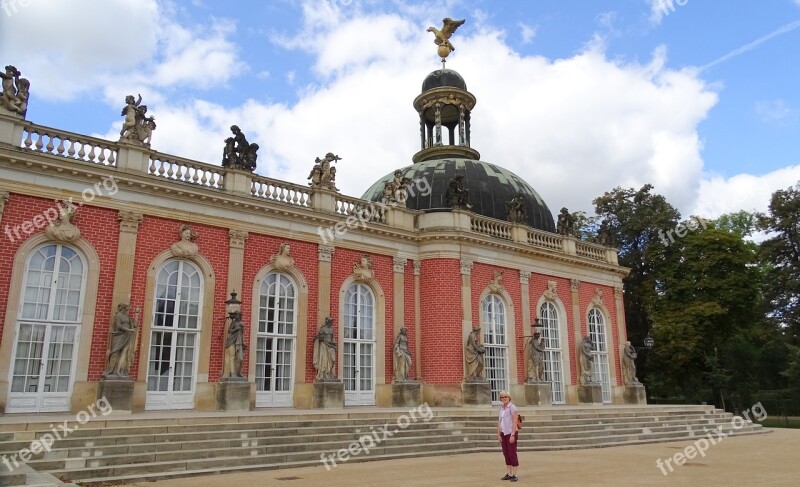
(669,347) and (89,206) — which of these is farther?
(669,347)

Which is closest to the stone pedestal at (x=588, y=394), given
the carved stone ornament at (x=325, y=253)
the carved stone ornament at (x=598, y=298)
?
the carved stone ornament at (x=598, y=298)

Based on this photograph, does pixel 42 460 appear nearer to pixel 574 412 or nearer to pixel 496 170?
pixel 574 412

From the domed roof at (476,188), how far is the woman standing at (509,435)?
15.2 meters

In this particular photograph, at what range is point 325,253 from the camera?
19.3m

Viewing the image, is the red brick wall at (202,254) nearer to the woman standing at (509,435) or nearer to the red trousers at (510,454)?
the woman standing at (509,435)

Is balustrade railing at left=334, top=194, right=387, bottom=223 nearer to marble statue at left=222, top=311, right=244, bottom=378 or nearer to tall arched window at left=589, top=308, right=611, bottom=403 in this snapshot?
marble statue at left=222, top=311, right=244, bottom=378

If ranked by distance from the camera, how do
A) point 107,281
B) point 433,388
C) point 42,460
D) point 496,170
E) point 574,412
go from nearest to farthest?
point 42,460 → point 107,281 → point 574,412 → point 433,388 → point 496,170

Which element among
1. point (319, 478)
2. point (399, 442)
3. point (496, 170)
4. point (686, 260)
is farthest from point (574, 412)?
point (686, 260)

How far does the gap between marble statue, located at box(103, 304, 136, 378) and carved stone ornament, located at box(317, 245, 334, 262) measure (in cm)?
623

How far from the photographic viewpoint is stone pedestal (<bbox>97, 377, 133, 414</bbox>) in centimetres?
1409

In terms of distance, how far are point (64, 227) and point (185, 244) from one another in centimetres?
295

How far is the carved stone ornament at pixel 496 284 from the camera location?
879 inches

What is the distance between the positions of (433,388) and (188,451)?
10.3 meters

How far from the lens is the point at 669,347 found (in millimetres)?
30312
